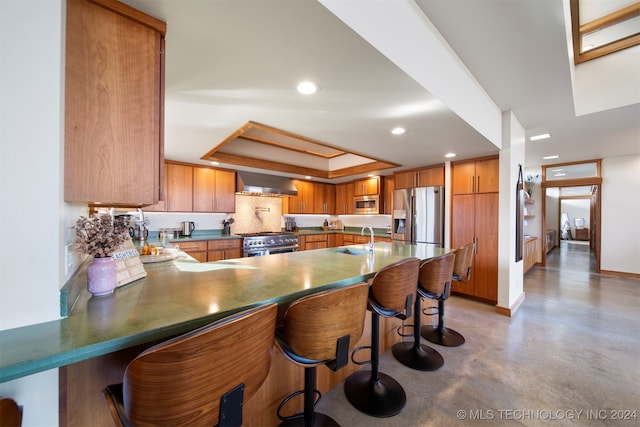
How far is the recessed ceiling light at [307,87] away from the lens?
162cm

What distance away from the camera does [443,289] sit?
199 centimetres

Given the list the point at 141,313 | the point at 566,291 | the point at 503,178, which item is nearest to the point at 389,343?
the point at 141,313

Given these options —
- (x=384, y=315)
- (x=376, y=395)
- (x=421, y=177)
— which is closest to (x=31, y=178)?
(x=384, y=315)

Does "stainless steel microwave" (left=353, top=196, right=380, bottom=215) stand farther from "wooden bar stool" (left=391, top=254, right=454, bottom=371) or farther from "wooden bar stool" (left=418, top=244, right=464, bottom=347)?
"wooden bar stool" (left=391, top=254, right=454, bottom=371)

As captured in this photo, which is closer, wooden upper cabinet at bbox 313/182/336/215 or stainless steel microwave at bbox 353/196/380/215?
stainless steel microwave at bbox 353/196/380/215

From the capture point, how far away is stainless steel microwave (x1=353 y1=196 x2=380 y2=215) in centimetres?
512

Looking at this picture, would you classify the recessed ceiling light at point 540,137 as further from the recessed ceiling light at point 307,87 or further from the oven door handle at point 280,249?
the oven door handle at point 280,249

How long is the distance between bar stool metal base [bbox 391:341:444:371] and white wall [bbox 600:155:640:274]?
587 centimetres

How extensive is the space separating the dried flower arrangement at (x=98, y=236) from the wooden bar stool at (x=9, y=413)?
0.49 meters

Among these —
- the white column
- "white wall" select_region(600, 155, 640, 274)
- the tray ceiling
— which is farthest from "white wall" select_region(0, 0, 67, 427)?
"white wall" select_region(600, 155, 640, 274)

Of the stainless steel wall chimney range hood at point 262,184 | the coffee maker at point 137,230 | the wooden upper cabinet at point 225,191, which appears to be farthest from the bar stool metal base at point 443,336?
the coffee maker at point 137,230

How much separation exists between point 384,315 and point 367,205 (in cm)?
395

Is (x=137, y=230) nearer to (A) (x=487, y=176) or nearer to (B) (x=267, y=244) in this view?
(B) (x=267, y=244)

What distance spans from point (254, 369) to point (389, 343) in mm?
1919
